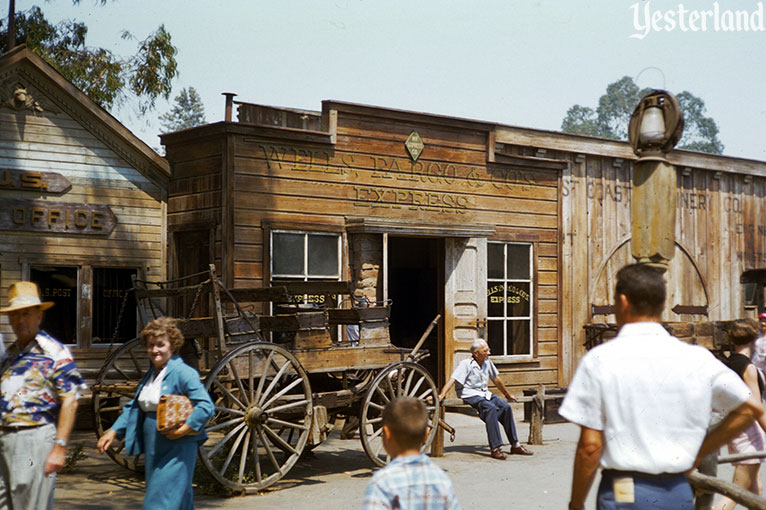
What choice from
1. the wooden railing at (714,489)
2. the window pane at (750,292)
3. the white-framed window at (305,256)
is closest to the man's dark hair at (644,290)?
the wooden railing at (714,489)

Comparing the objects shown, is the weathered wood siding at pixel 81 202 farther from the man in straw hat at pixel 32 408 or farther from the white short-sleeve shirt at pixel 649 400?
the white short-sleeve shirt at pixel 649 400

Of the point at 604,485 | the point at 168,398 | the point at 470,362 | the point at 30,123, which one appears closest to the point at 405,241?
the point at 470,362

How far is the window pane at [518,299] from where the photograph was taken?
15109mm

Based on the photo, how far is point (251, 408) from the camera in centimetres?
852

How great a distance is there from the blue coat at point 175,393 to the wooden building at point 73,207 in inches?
239

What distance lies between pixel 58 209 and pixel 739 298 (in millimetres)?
13146

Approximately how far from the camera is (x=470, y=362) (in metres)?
11.2

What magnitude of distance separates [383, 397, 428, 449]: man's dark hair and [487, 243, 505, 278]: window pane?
1127cm

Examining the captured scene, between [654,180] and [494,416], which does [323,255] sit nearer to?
[494,416]

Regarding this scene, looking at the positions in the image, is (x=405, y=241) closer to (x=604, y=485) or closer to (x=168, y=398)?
(x=168, y=398)

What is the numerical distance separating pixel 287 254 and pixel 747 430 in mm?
7244

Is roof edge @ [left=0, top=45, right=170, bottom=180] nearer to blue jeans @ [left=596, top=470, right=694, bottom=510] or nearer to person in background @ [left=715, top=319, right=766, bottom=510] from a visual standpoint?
person in background @ [left=715, top=319, right=766, bottom=510]

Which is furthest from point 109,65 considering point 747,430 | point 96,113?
point 747,430

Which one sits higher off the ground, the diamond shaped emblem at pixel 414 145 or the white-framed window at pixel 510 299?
the diamond shaped emblem at pixel 414 145
